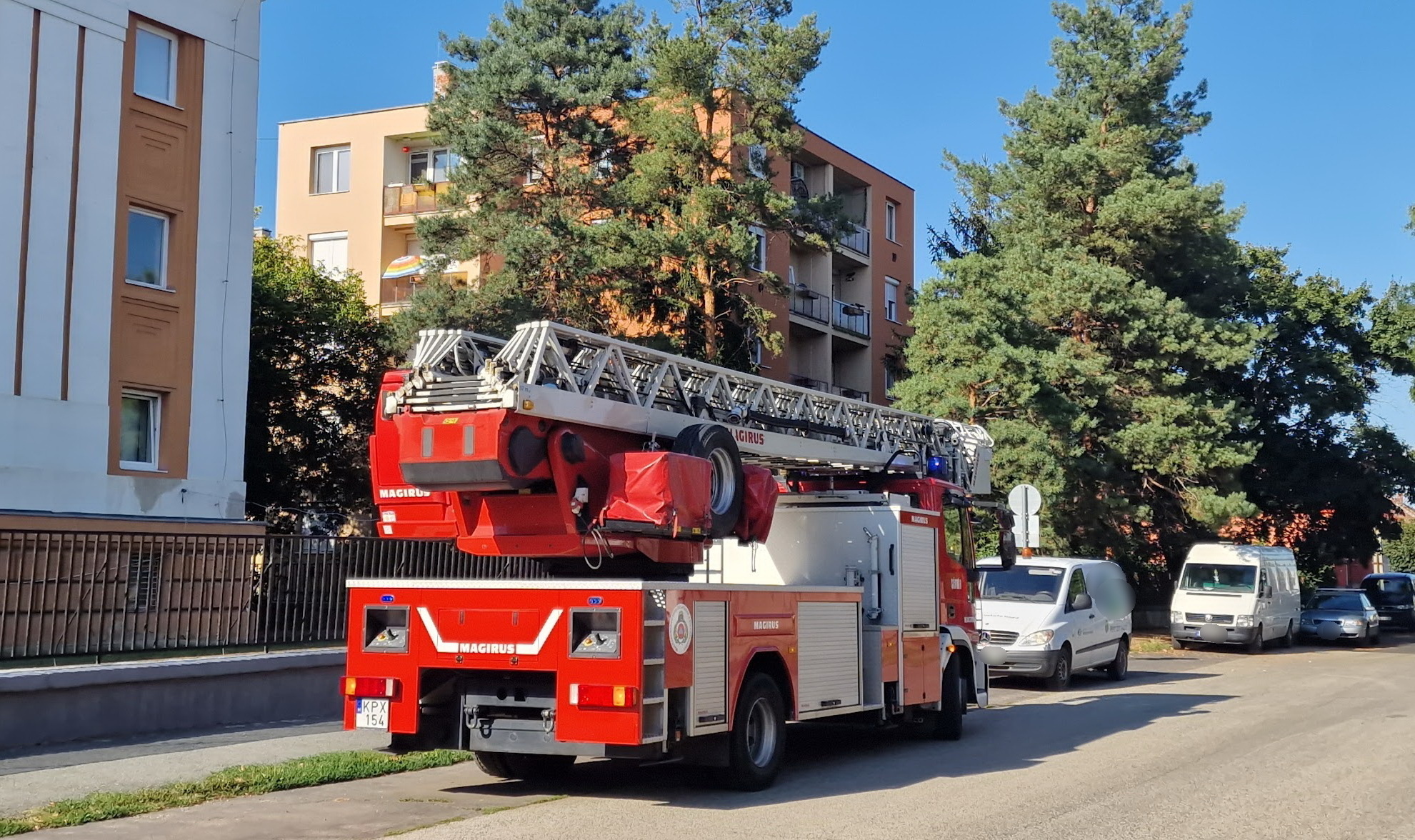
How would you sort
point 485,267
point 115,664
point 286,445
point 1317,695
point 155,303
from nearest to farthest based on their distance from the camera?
1. point 115,664
2. point 1317,695
3. point 155,303
4. point 286,445
5. point 485,267

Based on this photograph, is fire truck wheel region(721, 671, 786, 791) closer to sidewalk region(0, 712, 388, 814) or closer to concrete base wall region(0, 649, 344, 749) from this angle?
sidewalk region(0, 712, 388, 814)

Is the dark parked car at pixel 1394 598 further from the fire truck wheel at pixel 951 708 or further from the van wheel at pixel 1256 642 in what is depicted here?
the fire truck wheel at pixel 951 708

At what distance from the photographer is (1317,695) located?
18.8 meters

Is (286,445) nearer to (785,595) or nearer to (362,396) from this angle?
(362,396)

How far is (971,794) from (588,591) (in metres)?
3.34

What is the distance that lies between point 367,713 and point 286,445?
20.6 meters

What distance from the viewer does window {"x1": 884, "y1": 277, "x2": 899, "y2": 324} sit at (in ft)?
153

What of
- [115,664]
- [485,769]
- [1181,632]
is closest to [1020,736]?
[485,769]

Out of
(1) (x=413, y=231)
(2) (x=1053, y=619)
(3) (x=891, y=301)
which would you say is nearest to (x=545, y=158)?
(1) (x=413, y=231)

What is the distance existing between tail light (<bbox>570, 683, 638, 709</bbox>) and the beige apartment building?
96.4 feet

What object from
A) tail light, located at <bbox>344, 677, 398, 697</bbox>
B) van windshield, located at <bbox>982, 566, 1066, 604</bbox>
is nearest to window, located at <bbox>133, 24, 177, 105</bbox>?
tail light, located at <bbox>344, 677, 398, 697</bbox>

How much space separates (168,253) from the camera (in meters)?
21.7

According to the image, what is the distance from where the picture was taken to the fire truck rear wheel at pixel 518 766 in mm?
10750

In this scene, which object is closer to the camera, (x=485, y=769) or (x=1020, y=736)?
(x=485, y=769)
